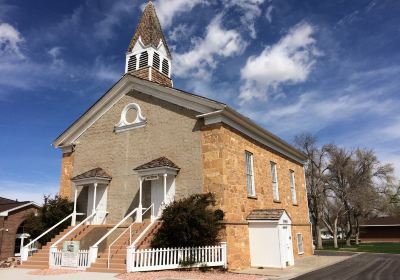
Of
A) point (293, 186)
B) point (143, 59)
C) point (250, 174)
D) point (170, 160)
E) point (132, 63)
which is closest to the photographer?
point (170, 160)

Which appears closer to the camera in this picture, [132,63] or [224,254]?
[224,254]

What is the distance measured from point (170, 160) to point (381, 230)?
47.4 meters

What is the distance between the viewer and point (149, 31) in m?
22.5

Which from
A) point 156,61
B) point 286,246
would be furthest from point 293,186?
point 156,61

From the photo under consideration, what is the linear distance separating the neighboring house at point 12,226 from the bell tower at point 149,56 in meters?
14.4

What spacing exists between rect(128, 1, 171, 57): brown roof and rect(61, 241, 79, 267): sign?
13.1m

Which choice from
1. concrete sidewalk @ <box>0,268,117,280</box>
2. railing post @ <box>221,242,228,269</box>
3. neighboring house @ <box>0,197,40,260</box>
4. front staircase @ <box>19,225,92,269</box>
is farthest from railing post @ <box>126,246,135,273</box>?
neighboring house @ <box>0,197,40,260</box>

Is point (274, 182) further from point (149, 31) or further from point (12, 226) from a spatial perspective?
point (12, 226)

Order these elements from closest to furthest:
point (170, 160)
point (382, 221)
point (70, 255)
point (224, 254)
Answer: point (70, 255), point (224, 254), point (170, 160), point (382, 221)

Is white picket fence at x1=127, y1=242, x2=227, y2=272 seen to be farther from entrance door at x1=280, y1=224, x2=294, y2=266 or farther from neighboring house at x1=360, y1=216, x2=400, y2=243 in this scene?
neighboring house at x1=360, y1=216, x2=400, y2=243

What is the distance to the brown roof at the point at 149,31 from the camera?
863 inches

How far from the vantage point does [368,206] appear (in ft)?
132

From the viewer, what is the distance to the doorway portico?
619 inches

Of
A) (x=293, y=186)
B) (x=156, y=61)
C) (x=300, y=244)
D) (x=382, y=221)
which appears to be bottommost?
(x=300, y=244)
